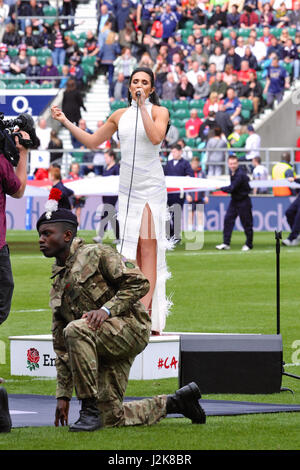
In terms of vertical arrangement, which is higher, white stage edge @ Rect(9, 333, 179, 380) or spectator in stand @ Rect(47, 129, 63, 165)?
spectator in stand @ Rect(47, 129, 63, 165)

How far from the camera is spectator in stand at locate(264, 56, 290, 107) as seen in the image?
3159 cm

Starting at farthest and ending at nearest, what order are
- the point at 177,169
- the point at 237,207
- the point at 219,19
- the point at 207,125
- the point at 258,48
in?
the point at 219,19, the point at 258,48, the point at 207,125, the point at 177,169, the point at 237,207

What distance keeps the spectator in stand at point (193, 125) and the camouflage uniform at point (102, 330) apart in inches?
952

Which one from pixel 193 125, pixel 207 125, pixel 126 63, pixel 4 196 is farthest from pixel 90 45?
pixel 4 196

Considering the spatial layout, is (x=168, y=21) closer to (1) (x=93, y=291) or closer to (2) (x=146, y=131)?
(2) (x=146, y=131)

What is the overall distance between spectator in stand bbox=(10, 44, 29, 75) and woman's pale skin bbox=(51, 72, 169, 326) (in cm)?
2614

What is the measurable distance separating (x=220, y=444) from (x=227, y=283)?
1082 centimetres

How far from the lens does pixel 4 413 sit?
264 inches

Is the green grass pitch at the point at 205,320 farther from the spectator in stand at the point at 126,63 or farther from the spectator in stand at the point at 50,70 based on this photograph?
the spectator in stand at the point at 50,70

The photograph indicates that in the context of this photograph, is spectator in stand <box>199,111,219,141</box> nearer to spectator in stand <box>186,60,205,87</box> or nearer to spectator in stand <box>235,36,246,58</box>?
spectator in stand <box>186,60,205,87</box>

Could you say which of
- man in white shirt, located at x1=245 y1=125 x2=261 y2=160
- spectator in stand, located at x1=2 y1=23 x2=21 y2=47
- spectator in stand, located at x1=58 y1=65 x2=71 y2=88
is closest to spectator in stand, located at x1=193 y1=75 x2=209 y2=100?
man in white shirt, located at x1=245 y1=125 x2=261 y2=160

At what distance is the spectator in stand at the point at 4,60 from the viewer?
117 feet

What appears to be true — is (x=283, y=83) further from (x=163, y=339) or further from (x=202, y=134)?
(x=163, y=339)

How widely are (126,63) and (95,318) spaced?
27.4m
